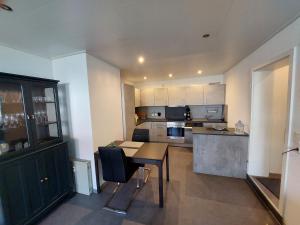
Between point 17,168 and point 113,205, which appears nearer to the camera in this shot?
point 17,168

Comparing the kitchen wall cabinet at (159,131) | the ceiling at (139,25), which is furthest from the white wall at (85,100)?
the kitchen wall cabinet at (159,131)

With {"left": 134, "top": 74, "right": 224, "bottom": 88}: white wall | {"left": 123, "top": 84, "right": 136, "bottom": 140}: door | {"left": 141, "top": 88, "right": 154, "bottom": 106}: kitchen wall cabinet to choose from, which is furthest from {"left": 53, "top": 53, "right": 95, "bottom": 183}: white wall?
{"left": 134, "top": 74, "right": 224, "bottom": 88}: white wall

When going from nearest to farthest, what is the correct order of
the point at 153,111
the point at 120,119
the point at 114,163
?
the point at 114,163
the point at 120,119
the point at 153,111

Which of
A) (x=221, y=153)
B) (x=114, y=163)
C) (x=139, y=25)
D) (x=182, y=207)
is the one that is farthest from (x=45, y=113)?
(x=221, y=153)

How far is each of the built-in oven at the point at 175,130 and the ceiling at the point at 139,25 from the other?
107 inches

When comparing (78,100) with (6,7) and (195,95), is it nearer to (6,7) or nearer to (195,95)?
(6,7)

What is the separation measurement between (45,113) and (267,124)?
12.7ft

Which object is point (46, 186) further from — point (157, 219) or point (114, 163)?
point (157, 219)

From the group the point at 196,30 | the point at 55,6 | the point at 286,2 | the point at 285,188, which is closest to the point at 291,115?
the point at 285,188

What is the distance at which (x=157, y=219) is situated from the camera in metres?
1.89

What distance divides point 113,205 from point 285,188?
2.37 metres

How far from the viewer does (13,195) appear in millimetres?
1663

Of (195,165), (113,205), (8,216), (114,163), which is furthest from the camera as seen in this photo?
(195,165)

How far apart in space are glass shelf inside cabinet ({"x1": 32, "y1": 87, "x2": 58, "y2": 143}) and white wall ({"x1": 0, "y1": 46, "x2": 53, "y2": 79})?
401 millimetres
